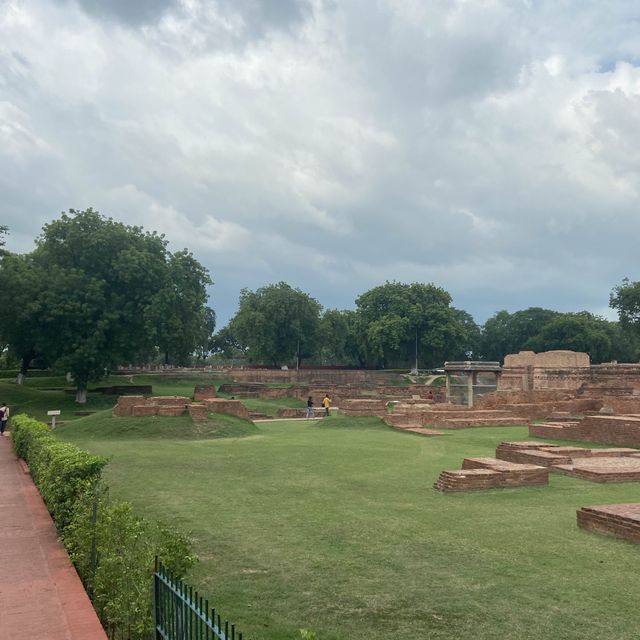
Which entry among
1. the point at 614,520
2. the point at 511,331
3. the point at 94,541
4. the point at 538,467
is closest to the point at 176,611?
the point at 94,541

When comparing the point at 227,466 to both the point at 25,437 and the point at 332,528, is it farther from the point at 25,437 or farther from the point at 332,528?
the point at 332,528

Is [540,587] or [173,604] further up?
[173,604]

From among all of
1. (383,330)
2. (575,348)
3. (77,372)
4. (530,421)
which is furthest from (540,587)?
(575,348)

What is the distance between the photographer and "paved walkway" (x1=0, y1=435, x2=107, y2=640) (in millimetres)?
4246

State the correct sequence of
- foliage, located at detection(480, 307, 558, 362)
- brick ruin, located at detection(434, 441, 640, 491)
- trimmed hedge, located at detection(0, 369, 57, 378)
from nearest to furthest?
brick ruin, located at detection(434, 441, 640, 491), trimmed hedge, located at detection(0, 369, 57, 378), foliage, located at detection(480, 307, 558, 362)

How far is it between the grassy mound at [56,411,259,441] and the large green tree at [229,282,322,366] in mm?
39678

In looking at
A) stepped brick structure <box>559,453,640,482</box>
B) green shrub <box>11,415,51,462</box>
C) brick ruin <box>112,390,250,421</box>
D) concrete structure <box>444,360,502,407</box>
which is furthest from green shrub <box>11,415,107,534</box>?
concrete structure <box>444,360,502,407</box>

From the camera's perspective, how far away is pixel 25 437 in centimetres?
1274

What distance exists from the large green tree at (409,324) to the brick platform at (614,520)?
173 feet

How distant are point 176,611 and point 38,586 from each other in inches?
100.0

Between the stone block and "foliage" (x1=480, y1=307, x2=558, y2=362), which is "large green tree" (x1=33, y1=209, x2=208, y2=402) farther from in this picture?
"foliage" (x1=480, y1=307, x2=558, y2=362)

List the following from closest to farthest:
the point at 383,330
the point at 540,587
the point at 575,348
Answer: the point at 540,587 → the point at 383,330 → the point at 575,348

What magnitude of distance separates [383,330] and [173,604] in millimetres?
57380

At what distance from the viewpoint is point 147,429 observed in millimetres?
17656
